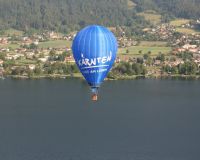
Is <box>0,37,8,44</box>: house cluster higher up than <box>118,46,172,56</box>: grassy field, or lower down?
higher up

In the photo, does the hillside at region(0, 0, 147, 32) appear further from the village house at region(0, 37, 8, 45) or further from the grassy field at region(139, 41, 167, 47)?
the grassy field at region(139, 41, 167, 47)

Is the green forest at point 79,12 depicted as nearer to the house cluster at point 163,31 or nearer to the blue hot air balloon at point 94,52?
the house cluster at point 163,31

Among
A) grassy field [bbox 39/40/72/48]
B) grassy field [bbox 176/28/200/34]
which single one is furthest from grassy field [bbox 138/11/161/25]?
grassy field [bbox 39/40/72/48]

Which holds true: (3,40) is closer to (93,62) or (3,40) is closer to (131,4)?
(131,4)

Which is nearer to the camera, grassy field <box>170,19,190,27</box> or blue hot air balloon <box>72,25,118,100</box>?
blue hot air balloon <box>72,25,118,100</box>

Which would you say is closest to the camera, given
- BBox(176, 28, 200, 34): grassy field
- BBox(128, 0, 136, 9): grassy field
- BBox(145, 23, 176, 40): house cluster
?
BBox(145, 23, 176, 40): house cluster

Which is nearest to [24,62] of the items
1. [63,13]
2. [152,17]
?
[152,17]

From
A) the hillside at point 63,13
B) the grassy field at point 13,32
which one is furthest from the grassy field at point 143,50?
the hillside at point 63,13

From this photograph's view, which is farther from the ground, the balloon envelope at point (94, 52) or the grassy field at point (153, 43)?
the balloon envelope at point (94, 52)
